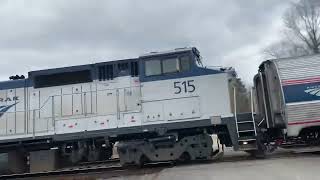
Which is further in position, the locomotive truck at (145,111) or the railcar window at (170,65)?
the railcar window at (170,65)

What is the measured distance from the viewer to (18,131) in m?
17.2

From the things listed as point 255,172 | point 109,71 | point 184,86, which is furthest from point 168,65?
point 255,172

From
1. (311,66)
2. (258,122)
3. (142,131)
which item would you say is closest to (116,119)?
(142,131)

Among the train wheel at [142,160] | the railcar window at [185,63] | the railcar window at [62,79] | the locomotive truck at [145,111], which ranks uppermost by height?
the railcar window at [185,63]

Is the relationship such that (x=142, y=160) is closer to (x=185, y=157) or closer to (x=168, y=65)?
(x=185, y=157)

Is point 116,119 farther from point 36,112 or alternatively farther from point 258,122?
point 258,122

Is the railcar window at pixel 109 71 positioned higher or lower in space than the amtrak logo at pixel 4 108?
higher

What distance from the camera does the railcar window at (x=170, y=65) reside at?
16.5m

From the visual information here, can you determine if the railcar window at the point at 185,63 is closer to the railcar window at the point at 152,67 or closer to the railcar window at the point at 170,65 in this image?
the railcar window at the point at 170,65

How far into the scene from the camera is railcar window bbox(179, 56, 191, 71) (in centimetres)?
1648

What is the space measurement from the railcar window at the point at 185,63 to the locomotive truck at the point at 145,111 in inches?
1.4

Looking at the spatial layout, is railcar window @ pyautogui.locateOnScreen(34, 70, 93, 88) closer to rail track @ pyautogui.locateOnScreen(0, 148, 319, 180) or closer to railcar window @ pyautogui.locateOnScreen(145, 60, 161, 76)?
railcar window @ pyautogui.locateOnScreen(145, 60, 161, 76)

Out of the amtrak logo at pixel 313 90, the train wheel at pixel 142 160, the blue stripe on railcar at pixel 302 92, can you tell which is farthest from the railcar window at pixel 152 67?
the amtrak logo at pixel 313 90

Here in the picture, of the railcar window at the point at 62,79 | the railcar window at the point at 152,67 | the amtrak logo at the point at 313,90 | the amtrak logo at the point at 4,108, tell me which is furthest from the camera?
the amtrak logo at the point at 4,108
